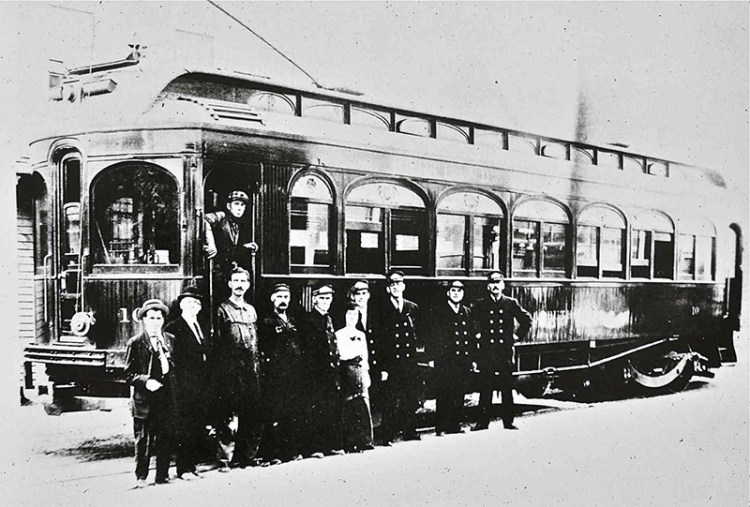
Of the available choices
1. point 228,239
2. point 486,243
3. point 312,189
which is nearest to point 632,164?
point 486,243

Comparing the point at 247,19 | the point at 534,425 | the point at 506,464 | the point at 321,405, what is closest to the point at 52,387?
the point at 321,405

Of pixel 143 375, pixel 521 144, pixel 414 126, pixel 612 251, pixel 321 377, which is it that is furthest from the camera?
pixel 612 251

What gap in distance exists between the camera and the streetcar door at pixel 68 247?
302cm

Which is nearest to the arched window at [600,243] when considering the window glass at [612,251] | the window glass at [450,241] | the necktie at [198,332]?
the window glass at [612,251]

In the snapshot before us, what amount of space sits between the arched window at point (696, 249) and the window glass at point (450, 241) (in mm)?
1875

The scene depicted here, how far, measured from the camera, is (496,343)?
393cm

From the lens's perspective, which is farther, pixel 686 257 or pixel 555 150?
pixel 686 257

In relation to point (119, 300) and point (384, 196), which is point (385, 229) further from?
point (119, 300)

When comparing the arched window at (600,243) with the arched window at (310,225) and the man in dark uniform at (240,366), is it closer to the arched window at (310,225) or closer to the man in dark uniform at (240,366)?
the arched window at (310,225)

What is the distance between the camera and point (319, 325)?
3.35 m

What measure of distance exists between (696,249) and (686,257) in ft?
0.32

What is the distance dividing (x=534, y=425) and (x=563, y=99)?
1.98 metres

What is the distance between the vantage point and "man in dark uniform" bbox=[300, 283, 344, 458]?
3.32 meters

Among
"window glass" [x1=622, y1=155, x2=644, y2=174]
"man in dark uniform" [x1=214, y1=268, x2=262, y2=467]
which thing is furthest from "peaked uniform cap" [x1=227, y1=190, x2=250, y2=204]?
"window glass" [x1=622, y1=155, x2=644, y2=174]
